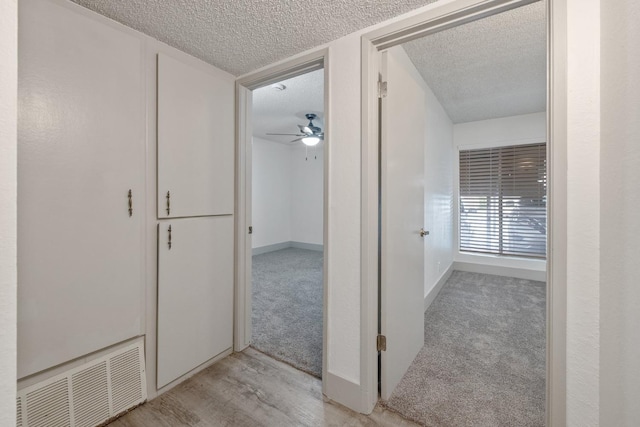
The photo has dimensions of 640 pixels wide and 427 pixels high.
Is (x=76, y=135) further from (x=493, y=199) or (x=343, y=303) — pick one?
(x=493, y=199)

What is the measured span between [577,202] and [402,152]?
37.5 inches

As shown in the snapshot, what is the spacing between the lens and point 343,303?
1.64 metres

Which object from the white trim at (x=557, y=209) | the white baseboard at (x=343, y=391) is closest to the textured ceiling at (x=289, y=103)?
the white trim at (x=557, y=209)

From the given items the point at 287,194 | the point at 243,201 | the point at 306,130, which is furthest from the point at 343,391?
the point at 287,194

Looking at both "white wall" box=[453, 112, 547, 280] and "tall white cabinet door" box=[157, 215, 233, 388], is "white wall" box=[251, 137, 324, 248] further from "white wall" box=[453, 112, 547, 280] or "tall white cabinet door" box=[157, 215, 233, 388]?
"tall white cabinet door" box=[157, 215, 233, 388]

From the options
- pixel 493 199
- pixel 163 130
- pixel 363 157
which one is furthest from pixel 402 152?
pixel 493 199

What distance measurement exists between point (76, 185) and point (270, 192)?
16.0 feet

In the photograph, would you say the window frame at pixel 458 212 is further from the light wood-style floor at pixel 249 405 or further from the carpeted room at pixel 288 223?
the light wood-style floor at pixel 249 405

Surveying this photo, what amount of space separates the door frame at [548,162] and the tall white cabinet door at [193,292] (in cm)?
111

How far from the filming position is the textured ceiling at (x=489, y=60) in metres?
1.84

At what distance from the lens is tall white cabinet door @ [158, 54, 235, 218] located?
167 cm

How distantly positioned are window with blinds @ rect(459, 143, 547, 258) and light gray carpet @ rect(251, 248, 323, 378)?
2769mm

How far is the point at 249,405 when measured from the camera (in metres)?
1.59

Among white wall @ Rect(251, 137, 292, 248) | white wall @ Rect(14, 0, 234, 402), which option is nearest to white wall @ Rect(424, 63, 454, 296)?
white wall @ Rect(14, 0, 234, 402)
